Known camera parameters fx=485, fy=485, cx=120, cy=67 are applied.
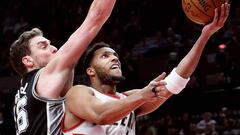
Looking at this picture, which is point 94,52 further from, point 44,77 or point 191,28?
point 191,28

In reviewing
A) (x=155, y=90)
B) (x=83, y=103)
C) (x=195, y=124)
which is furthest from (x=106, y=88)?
(x=195, y=124)

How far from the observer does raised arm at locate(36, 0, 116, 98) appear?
311cm

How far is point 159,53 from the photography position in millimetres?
10227

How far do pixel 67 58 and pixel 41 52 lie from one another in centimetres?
43

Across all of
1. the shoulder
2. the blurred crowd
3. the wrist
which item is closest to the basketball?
the wrist

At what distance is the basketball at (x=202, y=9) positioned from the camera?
137 inches

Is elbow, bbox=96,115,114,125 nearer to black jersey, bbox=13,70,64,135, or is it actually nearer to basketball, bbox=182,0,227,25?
black jersey, bbox=13,70,64,135

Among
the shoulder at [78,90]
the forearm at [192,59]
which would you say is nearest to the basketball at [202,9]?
the forearm at [192,59]

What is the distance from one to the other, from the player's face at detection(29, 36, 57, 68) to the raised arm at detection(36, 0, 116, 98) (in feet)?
1.03

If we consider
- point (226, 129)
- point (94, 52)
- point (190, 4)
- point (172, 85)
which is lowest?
point (226, 129)

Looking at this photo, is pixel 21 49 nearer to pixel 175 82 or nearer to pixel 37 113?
pixel 37 113

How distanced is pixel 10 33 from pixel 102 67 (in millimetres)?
10567

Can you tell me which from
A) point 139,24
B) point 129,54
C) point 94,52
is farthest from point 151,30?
point 94,52

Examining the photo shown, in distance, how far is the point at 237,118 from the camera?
8047 millimetres
